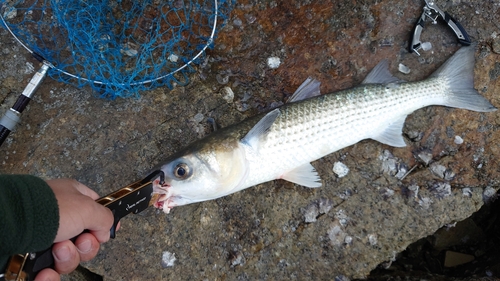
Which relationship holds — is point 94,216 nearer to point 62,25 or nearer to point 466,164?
point 62,25

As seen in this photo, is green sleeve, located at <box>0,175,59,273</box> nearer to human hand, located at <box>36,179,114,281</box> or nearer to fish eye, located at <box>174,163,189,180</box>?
human hand, located at <box>36,179,114,281</box>

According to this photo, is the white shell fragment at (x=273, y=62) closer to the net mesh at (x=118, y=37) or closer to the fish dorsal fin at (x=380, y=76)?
the net mesh at (x=118, y=37)

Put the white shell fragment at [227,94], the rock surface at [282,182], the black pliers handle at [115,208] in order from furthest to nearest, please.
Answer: the white shell fragment at [227,94]
the rock surface at [282,182]
the black pliers handle at [115,208]

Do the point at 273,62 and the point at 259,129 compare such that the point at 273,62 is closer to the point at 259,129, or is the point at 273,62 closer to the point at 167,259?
the point at 259,129

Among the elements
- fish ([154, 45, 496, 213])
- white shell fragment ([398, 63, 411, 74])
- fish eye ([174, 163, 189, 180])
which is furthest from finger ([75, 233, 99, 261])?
white shell fragment ([398, 63, 411, 74])

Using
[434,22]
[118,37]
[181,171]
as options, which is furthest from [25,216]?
[434,22]

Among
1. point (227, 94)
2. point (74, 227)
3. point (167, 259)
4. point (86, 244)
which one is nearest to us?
point (74, 227)

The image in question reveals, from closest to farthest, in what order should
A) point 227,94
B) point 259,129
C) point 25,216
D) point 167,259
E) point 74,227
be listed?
point 25,216
point 74,227
point 259,129
point 167,259
point 227,94

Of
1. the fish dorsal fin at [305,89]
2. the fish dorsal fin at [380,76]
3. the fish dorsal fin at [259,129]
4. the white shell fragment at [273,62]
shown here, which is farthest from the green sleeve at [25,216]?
the fish dorsal fin at [380,76]
